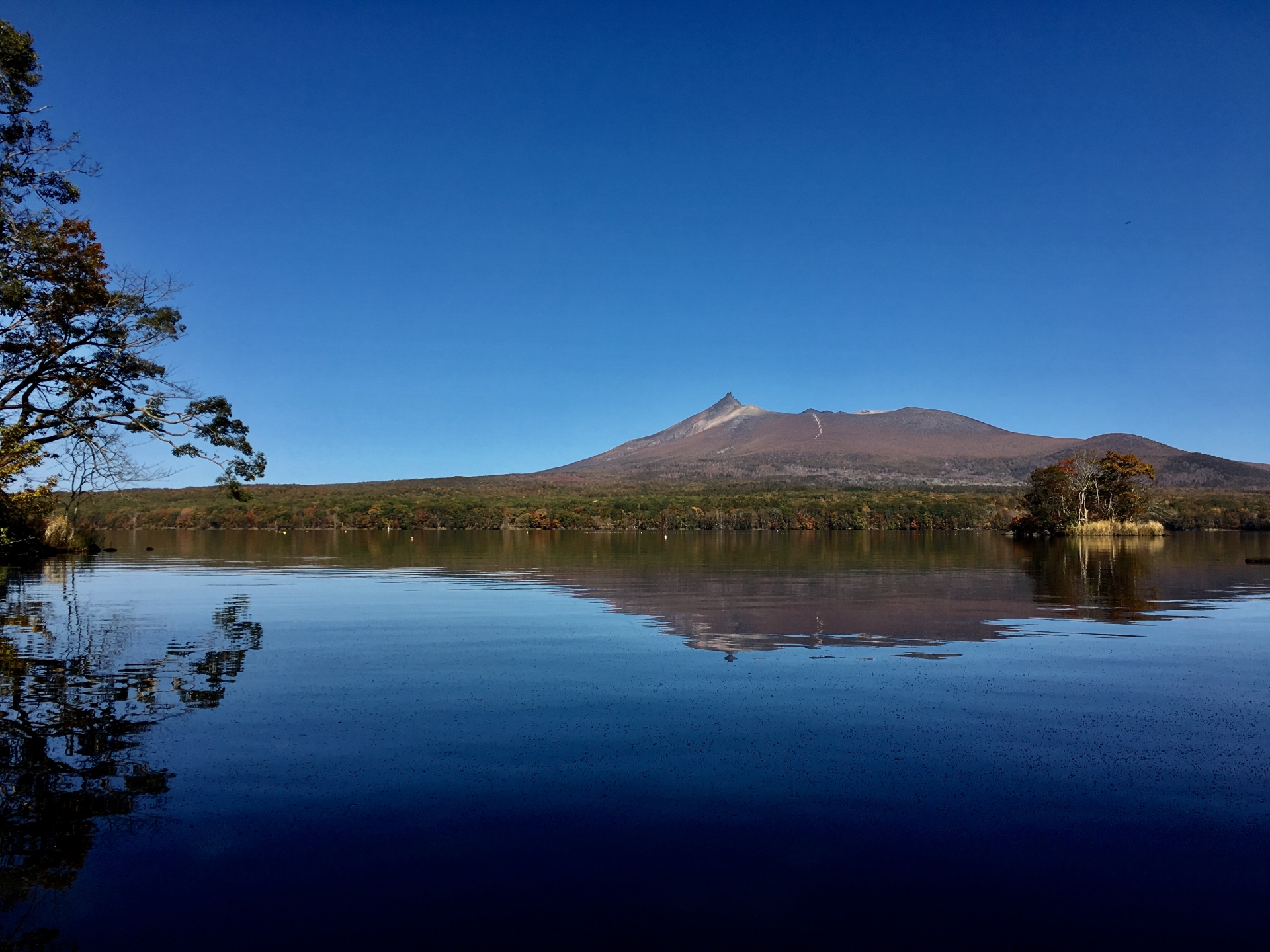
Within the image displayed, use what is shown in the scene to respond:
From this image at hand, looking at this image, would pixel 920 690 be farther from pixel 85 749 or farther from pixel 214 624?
pixel 214 624

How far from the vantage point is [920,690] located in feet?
37.3

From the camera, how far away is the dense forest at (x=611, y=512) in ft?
374

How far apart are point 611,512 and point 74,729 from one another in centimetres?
11032

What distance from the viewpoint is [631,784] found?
762cm

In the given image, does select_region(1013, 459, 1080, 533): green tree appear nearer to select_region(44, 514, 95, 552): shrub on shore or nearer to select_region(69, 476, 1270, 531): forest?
select_region(69, 476, 1270, 531): forest

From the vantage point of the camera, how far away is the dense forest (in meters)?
114

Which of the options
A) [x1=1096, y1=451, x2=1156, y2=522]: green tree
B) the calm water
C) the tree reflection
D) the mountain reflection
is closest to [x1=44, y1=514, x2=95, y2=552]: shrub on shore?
the mountain reflection

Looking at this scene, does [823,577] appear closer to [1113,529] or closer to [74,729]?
[74,729]

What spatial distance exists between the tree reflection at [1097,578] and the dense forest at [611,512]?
42910 millimetres

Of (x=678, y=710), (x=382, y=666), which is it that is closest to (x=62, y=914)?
(x=678, y=710)

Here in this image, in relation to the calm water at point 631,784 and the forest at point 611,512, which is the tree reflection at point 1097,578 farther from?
the forest at point 611,512

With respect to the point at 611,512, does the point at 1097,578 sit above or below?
below

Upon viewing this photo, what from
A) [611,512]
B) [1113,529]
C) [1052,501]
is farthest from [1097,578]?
[611,512]

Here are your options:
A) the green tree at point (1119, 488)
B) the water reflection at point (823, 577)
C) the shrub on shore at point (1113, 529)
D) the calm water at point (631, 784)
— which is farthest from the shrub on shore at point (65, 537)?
the green tree at point (1119, 488)
